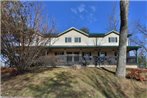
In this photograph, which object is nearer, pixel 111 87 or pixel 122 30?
A: pixel 111 87

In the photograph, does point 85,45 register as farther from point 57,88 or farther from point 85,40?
point 57,88

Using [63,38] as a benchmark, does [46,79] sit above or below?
below

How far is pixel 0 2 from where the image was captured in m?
16.8

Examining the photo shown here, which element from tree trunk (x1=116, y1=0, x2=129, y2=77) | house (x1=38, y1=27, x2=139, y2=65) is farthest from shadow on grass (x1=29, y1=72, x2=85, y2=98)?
house (x1=38, y1=27, x2=139, y2=65)

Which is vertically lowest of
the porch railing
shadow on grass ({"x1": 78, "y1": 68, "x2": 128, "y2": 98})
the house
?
shadow on grass ({"x1": 78, "y1": 68, "x2": 128, "y2": 98})

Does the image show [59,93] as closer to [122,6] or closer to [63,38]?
[122,6]

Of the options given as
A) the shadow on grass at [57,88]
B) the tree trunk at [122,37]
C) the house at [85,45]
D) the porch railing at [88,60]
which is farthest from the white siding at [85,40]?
the shadow on grass at [57,88]

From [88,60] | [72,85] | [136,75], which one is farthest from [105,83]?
[88,60]

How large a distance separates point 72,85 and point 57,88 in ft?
3.12

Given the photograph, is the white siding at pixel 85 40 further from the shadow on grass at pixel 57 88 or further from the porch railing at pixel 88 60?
the shadow on grass at pixel 57 88

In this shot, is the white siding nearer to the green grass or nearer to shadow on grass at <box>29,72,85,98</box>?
the green grass

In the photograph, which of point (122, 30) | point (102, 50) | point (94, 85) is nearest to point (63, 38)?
point (102, 50)

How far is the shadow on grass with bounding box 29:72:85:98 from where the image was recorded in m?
13.8

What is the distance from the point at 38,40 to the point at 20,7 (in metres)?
2.38
